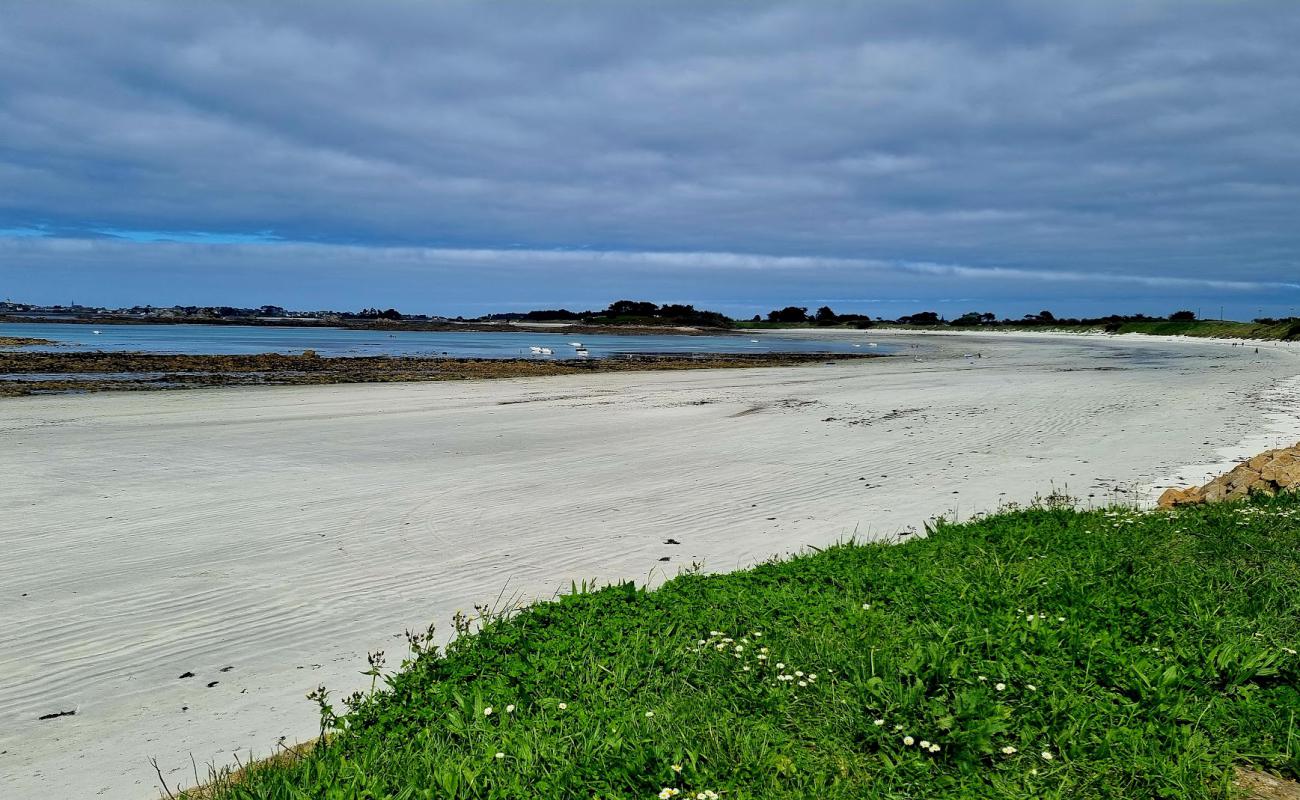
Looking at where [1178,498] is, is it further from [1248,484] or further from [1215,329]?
[1215,329]

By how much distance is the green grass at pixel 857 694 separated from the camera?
3.44m

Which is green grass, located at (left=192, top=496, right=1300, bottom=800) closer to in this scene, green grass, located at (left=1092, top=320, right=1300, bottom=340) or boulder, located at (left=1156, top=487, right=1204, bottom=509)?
boulder, located at (left=1156, top=487, right=1204, bottom=509)

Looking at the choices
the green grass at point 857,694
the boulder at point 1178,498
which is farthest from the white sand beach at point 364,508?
the green grass at point 857,694

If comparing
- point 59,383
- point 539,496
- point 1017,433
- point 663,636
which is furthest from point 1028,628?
point 59,383

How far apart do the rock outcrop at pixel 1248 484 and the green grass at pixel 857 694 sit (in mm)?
3708

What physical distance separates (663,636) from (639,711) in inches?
39.1

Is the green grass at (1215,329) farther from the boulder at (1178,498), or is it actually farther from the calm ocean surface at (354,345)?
the boulder at (1178,498)

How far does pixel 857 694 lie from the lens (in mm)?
4004

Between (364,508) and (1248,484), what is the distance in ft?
36.2

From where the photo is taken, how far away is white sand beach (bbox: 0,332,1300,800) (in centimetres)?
526

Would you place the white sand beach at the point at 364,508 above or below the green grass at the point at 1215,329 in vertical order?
below

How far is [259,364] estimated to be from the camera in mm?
38000

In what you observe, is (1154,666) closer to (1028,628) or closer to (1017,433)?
(1028,628)

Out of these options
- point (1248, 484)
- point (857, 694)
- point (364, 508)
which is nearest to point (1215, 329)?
point (1248, 484)
